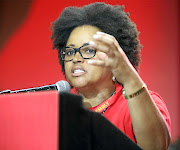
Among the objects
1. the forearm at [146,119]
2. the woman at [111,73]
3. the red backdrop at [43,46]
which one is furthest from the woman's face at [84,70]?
the red backdrop at [43,46]

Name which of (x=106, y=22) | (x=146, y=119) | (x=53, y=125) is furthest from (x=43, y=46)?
(x=53, y=125)

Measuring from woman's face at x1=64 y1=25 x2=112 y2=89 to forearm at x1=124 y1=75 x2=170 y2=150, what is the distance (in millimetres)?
435

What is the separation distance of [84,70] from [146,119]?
1.54ft

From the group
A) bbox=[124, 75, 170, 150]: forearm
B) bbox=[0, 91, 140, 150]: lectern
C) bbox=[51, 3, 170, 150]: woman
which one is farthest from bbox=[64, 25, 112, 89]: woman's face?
bbox=[0, 91, 140, 150]: lectern

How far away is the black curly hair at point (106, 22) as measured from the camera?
130 centimetres

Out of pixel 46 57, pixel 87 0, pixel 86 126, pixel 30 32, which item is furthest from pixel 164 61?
pixel 86 126

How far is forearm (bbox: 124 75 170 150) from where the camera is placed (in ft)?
2.36

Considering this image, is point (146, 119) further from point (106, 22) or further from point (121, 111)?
point (106, 22)

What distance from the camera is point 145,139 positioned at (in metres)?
0.76

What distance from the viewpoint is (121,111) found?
1.04 meters

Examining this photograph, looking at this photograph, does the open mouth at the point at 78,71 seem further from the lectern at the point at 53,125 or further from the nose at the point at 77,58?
the lectern at the point at 53,125

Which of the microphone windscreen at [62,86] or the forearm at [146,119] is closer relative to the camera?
the forearm at [146,119]

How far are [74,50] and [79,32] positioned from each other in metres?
0.10

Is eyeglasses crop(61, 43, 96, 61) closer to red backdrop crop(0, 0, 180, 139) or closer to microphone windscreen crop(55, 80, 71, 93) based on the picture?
microphone windscreen crop(55, 80, 71, 93)
